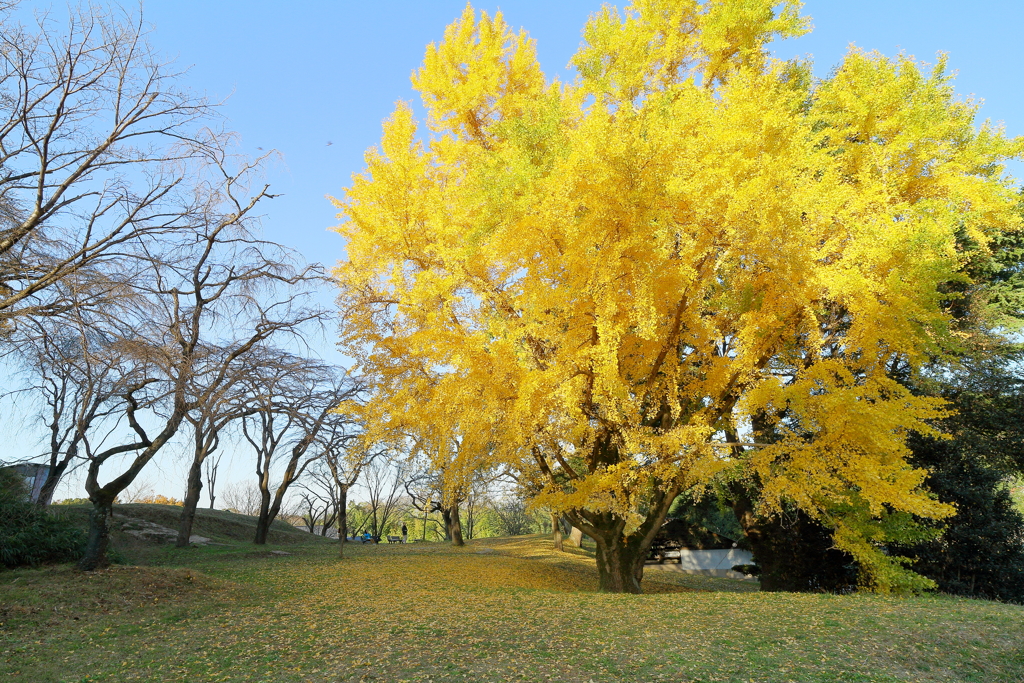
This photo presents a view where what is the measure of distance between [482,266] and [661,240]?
2931 millimetres

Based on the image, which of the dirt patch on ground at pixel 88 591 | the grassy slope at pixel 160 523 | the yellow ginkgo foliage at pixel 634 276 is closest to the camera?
the dirt patch on ground at pixel 88 591

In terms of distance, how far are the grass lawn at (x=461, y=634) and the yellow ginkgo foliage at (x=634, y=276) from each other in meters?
1.78

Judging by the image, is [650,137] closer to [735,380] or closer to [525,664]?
[735,380]

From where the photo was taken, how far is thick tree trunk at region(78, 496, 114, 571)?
929 cm

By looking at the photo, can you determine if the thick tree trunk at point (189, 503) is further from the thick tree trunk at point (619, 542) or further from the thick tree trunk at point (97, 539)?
the thick tree trunk at point (619, 542)

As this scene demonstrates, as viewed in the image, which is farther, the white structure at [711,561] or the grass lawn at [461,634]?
the white structure at [711,561]

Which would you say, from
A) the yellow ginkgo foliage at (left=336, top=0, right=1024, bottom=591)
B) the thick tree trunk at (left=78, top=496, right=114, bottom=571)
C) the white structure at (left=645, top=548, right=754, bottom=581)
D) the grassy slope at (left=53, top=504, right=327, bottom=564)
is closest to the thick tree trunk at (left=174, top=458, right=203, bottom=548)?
the grassy slope at (left=53, top=504, right=327, bottom=564)

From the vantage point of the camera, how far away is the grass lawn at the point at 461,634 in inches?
215

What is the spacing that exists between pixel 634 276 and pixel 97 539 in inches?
398

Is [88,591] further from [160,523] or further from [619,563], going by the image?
[160,523]

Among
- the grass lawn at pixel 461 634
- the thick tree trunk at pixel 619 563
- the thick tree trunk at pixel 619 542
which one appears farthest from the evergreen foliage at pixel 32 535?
the thick tree trunk at pixel 619 563

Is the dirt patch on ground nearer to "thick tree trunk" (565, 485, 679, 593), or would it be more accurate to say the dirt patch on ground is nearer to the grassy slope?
the grassy slope

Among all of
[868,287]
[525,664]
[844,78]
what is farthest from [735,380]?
[844,78]

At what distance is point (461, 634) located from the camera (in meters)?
6.86
